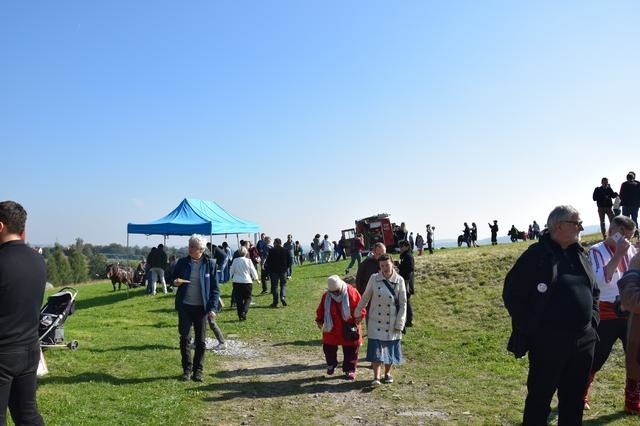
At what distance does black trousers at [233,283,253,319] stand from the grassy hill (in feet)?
1.12

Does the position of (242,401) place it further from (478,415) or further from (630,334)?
(630,334)

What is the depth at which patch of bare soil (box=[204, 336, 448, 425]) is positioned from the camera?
674cm

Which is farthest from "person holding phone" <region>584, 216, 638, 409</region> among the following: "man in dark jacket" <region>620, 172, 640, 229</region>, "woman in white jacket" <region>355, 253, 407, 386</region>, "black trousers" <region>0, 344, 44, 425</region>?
"man in dark jacket" <region>620, 172, 640, 229</region>

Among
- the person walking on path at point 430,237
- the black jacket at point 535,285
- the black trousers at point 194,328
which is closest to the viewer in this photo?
the black jacket at point 535,285

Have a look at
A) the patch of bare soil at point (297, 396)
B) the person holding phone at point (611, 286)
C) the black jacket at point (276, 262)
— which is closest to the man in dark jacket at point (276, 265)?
the black jacket at point (276, 262)

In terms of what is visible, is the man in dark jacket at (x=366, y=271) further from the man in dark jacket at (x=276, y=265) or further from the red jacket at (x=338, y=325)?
the man in dark jacket at (x=276, y=265)

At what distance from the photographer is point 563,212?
4492mm

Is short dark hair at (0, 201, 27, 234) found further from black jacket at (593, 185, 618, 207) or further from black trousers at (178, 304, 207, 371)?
black jacket at (593, 185, 618, 207)

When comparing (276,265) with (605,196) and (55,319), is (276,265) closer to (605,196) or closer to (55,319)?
(55,319)

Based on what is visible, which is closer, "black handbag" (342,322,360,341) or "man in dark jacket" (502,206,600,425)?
"man in dark jacket" (502,206,600,425)

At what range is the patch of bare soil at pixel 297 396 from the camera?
674 cm

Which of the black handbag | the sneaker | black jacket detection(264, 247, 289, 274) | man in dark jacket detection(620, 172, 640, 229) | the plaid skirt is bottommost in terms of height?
the sneaker

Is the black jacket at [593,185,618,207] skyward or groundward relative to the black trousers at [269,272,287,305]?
skyward

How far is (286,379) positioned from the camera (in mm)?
8742
